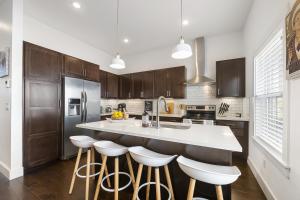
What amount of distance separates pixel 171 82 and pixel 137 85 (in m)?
1.22

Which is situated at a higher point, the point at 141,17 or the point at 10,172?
the point at 141,17

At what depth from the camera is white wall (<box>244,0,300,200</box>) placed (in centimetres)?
130

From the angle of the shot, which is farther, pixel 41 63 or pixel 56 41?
pixel 56 41

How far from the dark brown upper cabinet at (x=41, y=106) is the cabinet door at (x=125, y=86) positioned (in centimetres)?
227

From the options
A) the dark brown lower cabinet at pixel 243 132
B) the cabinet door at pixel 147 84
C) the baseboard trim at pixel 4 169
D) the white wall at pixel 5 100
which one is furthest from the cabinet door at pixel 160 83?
the baseboard trim at pixel 4 169

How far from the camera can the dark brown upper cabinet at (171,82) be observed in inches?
160

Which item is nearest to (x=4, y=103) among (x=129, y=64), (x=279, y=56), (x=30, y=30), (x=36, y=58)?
(x=36, y=58)

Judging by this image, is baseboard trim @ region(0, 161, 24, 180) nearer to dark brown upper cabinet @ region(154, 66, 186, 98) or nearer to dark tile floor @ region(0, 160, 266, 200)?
dark tile floor @ region(0, 160, 266, 200)

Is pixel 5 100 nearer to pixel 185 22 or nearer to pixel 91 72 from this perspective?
pixel 91 72

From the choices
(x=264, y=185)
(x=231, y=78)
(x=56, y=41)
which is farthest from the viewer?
(x=56, y=41)

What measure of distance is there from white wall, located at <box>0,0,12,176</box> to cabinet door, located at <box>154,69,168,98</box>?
326cm

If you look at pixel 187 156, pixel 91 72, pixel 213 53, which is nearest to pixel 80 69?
pixel 91 72

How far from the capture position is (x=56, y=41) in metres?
3.50

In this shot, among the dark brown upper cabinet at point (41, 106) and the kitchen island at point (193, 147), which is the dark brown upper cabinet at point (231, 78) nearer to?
the kitchen island at point (193, 147)
